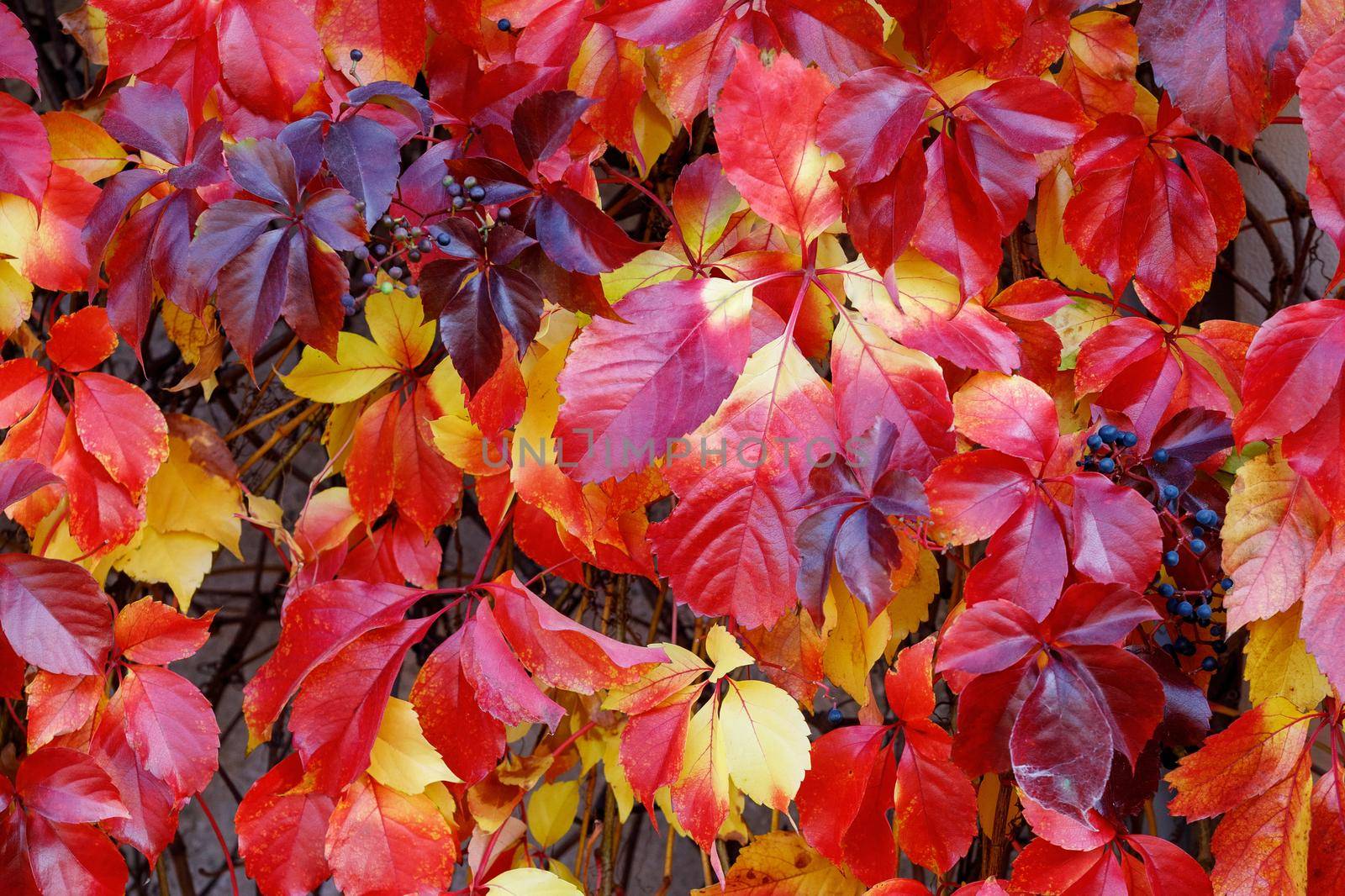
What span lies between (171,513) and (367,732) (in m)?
0.29

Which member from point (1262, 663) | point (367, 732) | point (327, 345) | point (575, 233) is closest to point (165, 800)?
point (367, 732)

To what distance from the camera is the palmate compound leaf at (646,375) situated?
575 millimetres

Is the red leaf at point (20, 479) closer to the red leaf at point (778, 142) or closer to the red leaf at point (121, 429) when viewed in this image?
the red leaf at point (121, 429)

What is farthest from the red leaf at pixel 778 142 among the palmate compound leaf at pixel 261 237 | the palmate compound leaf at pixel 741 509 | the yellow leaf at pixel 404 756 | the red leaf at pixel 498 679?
the yellow leaf at pixel 404 756

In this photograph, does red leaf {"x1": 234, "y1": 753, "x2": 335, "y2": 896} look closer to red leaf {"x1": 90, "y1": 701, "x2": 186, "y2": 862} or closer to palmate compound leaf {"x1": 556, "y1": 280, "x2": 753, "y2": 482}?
red leaf {"x1": 90, "y1": 701, "x2": 186, "y2": 862}

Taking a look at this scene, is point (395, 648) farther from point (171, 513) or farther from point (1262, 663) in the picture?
point (1262, 663)

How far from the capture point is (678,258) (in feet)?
2.35

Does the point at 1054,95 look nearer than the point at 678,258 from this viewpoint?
Yes

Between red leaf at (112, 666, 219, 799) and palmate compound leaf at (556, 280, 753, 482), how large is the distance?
399mm

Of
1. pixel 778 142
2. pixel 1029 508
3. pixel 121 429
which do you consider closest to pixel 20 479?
pixel 121 429

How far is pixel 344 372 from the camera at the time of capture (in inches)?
33.7

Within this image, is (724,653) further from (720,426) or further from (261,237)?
(261,237)

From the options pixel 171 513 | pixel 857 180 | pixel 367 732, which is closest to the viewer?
pixel 857 180

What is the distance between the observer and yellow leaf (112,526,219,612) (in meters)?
0.86
